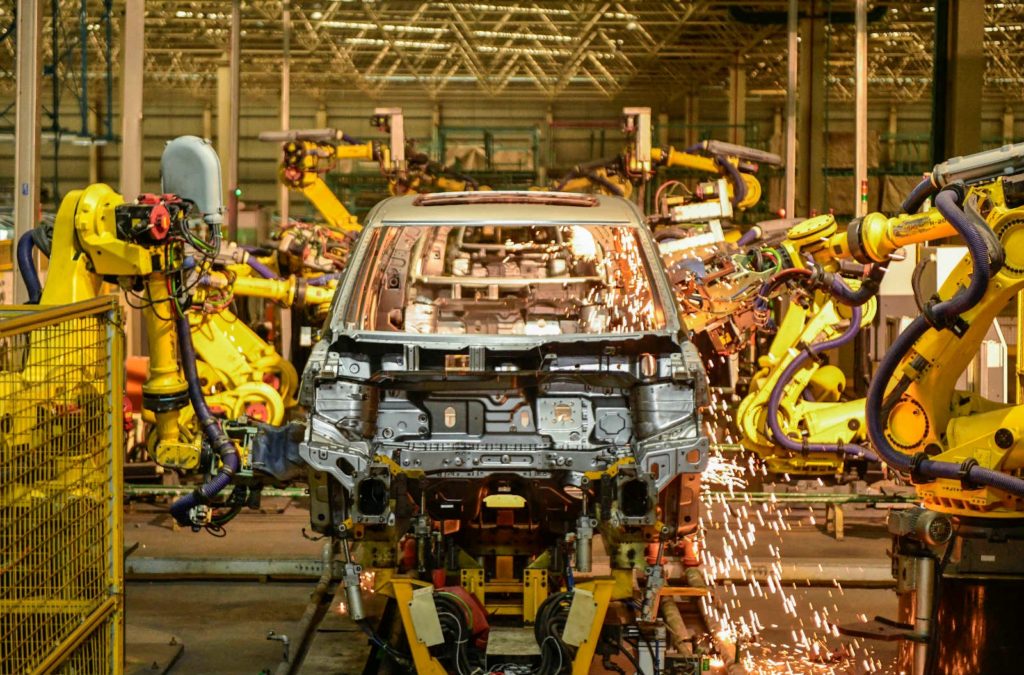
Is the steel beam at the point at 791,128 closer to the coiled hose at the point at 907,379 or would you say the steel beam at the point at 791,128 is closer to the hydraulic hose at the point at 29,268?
the coiled hose at the point at 907,379

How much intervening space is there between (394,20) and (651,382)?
62.0ft

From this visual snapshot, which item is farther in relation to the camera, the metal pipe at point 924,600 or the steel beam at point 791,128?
the steel beam at point 791,128

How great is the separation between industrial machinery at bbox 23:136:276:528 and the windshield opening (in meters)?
0.83

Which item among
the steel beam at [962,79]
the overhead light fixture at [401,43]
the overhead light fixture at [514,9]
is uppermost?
the overhead light fixture at [401,43]

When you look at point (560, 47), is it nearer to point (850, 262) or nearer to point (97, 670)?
point (850, 262)

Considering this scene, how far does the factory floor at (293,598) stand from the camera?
561cm

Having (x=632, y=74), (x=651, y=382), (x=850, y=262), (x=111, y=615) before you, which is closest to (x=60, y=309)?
(x=111, y=615)

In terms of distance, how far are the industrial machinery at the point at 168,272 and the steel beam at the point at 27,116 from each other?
152 centimetres

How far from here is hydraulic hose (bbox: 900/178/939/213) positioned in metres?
5.23

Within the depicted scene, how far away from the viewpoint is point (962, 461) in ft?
16.1

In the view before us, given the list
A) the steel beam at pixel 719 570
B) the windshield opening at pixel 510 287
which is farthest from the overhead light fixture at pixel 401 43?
the steel beam at pixel 719 570

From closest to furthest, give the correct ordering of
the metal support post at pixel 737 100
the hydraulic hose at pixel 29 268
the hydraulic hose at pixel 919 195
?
1. the hydraulic hose at pixel 919 195
2. the hydraulic hose at pixel 29 268
3. the metal support post at pixel 737 100

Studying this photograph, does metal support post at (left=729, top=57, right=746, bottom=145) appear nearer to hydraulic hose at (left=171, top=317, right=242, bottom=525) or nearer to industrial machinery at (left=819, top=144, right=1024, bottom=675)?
hydraulic hose at (left=171, top=317, right=242, bottom=525)

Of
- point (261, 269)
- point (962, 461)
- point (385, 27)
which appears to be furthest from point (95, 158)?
point (962, 461)
